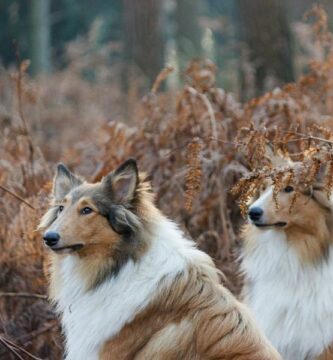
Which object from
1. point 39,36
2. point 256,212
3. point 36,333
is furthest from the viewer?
point 39,36

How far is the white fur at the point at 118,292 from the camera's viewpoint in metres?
5.71

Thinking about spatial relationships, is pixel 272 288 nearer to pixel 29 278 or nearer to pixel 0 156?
pixel 29 278

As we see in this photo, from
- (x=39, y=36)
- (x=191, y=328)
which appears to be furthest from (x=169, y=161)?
(x=39, y=36)

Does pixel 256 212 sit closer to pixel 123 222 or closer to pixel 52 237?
pixel 123 222

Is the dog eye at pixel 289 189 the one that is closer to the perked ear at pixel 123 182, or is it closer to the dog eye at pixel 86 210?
the perked ear at pixel 123 182

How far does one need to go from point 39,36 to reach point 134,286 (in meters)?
20.2

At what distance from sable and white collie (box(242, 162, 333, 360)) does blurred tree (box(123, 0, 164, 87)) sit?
10.8m

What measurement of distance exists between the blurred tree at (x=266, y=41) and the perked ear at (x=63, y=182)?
18.4 ft

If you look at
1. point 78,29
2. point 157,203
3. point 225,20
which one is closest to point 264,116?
point 157,203

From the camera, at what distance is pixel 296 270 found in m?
6.71

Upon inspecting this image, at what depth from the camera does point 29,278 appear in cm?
777

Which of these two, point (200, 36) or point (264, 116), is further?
point (200, 36)

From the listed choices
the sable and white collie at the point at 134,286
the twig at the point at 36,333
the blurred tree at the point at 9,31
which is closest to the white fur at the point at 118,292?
the sable and white collie at the point at 134,286

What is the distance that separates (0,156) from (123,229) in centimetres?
393
